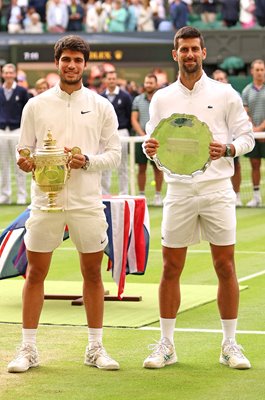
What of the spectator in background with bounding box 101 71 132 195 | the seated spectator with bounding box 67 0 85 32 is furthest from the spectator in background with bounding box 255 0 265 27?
the spectator in background with bounding box 101 71 132 195

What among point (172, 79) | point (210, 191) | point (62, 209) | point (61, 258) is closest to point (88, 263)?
point (62, 209)

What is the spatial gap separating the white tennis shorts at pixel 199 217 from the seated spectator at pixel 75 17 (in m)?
30.0

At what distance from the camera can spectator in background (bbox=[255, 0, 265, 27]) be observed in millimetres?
35906

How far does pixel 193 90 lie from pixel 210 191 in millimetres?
680

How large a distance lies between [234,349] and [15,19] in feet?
102

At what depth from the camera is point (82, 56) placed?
335 inches

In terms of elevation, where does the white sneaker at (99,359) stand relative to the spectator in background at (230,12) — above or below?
below

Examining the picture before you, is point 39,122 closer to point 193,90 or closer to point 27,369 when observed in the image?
point 193,90

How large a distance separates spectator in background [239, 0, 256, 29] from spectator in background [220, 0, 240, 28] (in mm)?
208

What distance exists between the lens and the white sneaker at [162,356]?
8.72 m

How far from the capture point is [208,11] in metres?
37.4

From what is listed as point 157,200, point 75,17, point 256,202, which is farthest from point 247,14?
point 256,202

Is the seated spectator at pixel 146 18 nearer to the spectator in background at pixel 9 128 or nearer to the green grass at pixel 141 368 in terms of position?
the spectator in background at pixel 9 128

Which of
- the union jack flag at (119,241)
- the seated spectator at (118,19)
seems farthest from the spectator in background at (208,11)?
the union jack flag at (119,241)
